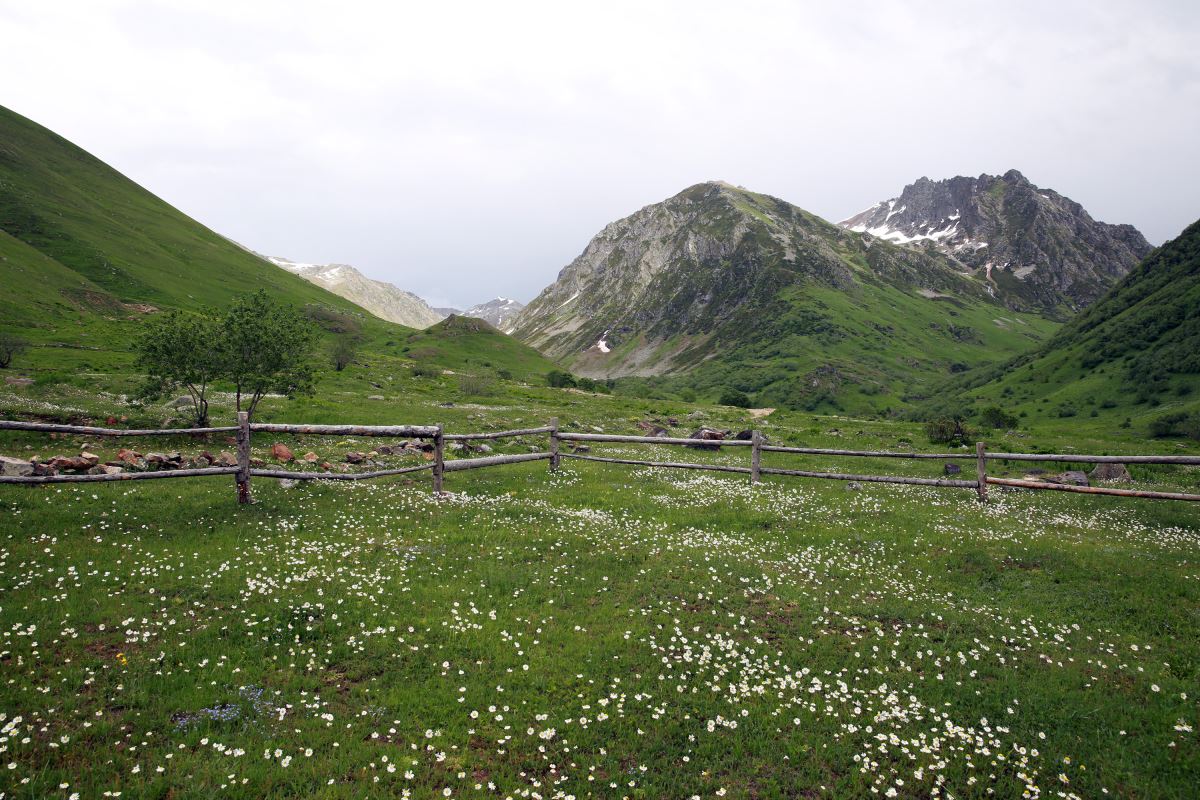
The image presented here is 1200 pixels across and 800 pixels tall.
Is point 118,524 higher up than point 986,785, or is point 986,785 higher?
point 118,524

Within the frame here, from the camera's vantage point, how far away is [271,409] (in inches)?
1475

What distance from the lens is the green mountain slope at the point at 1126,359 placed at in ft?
277

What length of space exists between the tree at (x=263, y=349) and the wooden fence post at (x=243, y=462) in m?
13.0

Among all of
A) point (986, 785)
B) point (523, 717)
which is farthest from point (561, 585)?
point (986, 785)

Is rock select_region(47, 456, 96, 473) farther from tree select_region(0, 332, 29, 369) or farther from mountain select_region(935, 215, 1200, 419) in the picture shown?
mountain select_region(935, 215, 1200, 419)

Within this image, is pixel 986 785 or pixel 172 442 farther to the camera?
pixel 172 442

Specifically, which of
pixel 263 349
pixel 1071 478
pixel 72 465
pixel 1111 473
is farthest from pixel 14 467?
pixel 1111 473

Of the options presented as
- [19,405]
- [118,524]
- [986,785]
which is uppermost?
[19,405]

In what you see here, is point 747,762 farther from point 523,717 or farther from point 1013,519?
point 1013,519

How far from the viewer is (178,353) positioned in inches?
1031

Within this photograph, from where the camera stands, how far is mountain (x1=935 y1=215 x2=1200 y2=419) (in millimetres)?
84875

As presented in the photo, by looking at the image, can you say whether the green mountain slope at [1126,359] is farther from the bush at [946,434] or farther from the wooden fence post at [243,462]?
the wooden fence post at [243,462]

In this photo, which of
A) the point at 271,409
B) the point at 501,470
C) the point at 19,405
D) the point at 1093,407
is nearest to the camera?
the point at 501,470

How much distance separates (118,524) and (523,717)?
12.1 m
